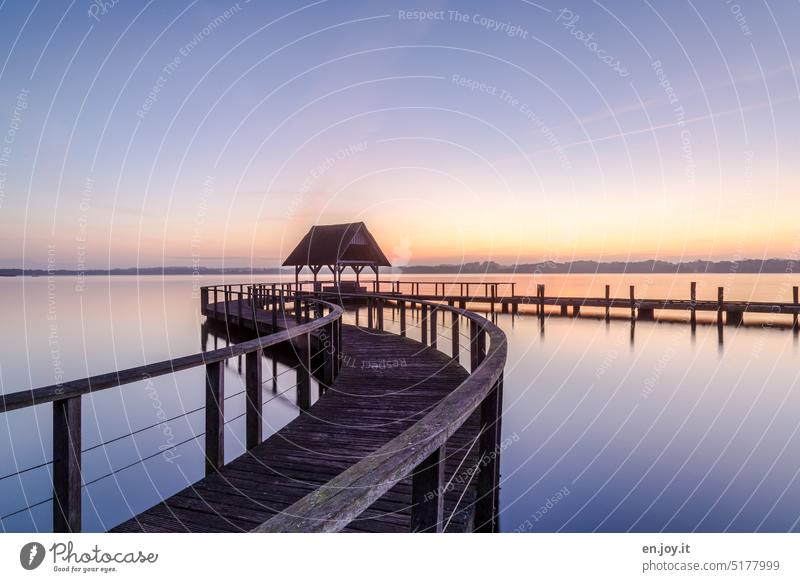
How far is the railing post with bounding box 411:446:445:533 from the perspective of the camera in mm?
1411

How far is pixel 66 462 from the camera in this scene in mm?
2287

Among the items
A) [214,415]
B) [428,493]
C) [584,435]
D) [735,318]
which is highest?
[428,493]

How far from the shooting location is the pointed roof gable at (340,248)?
2477 centimetres

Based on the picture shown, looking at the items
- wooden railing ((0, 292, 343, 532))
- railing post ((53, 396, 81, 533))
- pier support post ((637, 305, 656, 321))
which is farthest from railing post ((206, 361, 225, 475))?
pier support post ((637, 305, 656, 321))

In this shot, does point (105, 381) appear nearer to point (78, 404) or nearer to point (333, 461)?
point (78, 404)

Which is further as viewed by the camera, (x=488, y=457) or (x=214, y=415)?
(x=214, y=415)

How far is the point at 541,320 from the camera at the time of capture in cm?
2223

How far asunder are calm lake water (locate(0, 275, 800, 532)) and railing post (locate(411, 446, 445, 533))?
5.06 feet

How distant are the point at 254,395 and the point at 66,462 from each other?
1417 millimetres

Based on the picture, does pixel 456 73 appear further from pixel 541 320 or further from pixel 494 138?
pixel 541 320

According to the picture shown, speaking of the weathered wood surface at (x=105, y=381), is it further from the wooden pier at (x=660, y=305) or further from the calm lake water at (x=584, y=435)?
the wooden pier at (x=660, y=305)

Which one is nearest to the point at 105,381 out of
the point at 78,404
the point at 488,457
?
the point at 78,404
